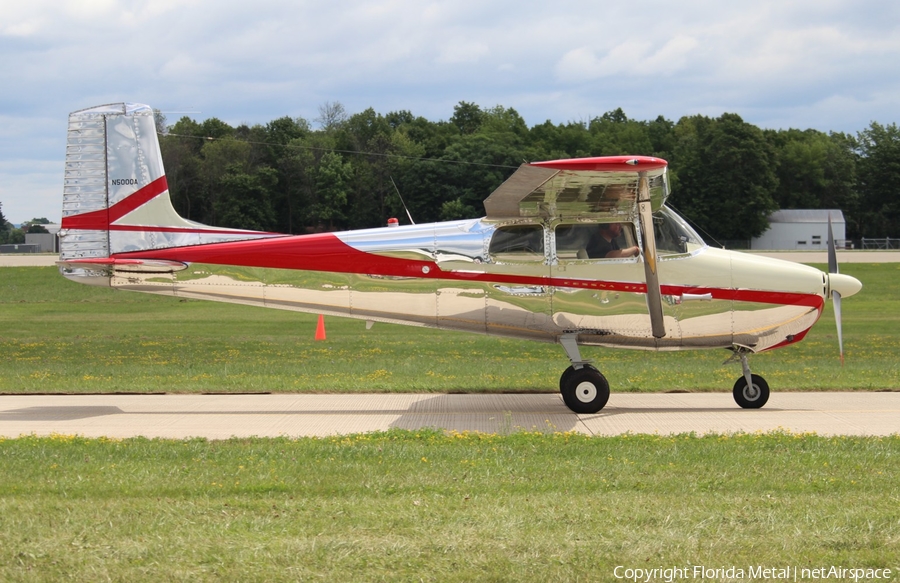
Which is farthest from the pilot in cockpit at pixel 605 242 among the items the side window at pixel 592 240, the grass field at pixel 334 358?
the grass field at pixel 334 358

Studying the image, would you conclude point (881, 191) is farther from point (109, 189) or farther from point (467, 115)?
point (109, 189)

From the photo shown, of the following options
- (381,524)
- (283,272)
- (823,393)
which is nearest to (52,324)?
(283,272)

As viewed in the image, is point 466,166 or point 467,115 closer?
point 466,166

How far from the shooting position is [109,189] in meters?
12.1

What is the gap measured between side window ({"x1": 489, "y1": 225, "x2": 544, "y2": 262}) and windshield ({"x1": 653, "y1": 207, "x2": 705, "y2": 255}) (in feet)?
4.93

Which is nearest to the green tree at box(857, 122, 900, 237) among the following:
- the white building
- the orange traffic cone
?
the white building

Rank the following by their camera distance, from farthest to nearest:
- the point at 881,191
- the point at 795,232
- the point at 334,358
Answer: the point at 881,191, the point at 795,232, the point at 334,358

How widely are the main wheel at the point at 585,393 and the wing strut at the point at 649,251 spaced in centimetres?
111

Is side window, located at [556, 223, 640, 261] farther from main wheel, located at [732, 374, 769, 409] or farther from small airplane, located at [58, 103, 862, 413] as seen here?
main wheel, located at [732, 374, 769, 409]

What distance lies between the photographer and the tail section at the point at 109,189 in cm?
1204

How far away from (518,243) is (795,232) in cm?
6723

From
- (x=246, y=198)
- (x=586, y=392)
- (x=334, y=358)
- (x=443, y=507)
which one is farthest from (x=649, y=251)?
(x=246, y=198)

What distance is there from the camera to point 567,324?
38.5 ft

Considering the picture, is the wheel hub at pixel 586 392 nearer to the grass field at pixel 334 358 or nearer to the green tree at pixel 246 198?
the grass field at pixel 334 358
